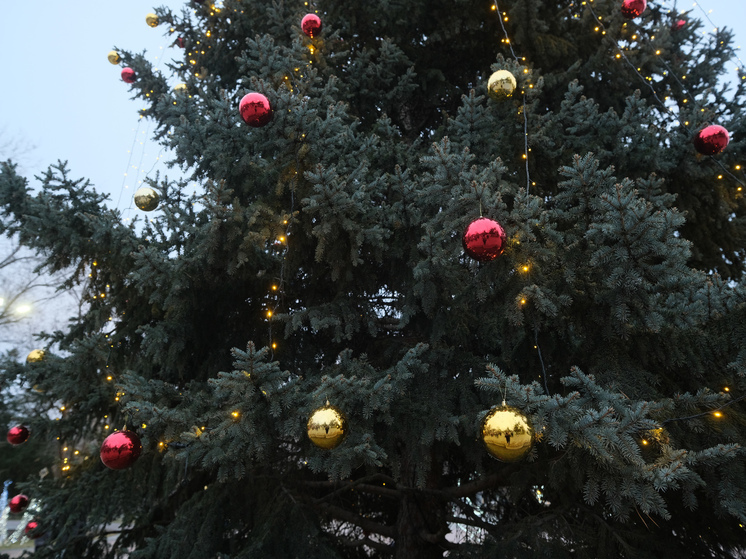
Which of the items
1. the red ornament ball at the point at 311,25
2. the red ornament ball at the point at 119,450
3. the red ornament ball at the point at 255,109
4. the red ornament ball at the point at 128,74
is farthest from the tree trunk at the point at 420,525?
the red ornament ball at the point at 128,74

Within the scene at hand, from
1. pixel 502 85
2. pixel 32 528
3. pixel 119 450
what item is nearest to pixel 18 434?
pixel 32 528

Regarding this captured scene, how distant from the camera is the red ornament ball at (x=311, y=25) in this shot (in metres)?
3.76

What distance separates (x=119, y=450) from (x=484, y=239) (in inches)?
90.6

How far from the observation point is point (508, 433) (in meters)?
1.74

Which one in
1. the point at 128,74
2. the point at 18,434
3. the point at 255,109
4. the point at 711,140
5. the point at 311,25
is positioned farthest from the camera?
the point at 128,74

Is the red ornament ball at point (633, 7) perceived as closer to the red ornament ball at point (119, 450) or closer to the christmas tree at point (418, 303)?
the christmas tree at point (418, 303)

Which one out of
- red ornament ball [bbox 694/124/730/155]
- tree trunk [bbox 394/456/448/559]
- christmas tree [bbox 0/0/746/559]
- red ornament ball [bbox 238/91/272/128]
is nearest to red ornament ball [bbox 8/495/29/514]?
christmas tree [bbox 0/0/746/559]

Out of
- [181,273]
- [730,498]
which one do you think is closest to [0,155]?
[181,273]

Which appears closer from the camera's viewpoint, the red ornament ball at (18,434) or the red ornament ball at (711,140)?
the red ornament ball at (711,140)

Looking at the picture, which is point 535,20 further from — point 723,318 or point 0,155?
point 0,155

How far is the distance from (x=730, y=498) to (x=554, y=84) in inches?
136

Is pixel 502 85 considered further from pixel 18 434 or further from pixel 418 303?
pixel 18 434

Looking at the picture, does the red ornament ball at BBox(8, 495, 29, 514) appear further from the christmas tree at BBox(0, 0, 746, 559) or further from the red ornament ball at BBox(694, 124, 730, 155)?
the red ornament ball at BBox(694, 124, 730, 155)

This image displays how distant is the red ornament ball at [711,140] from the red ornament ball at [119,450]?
408 cm
